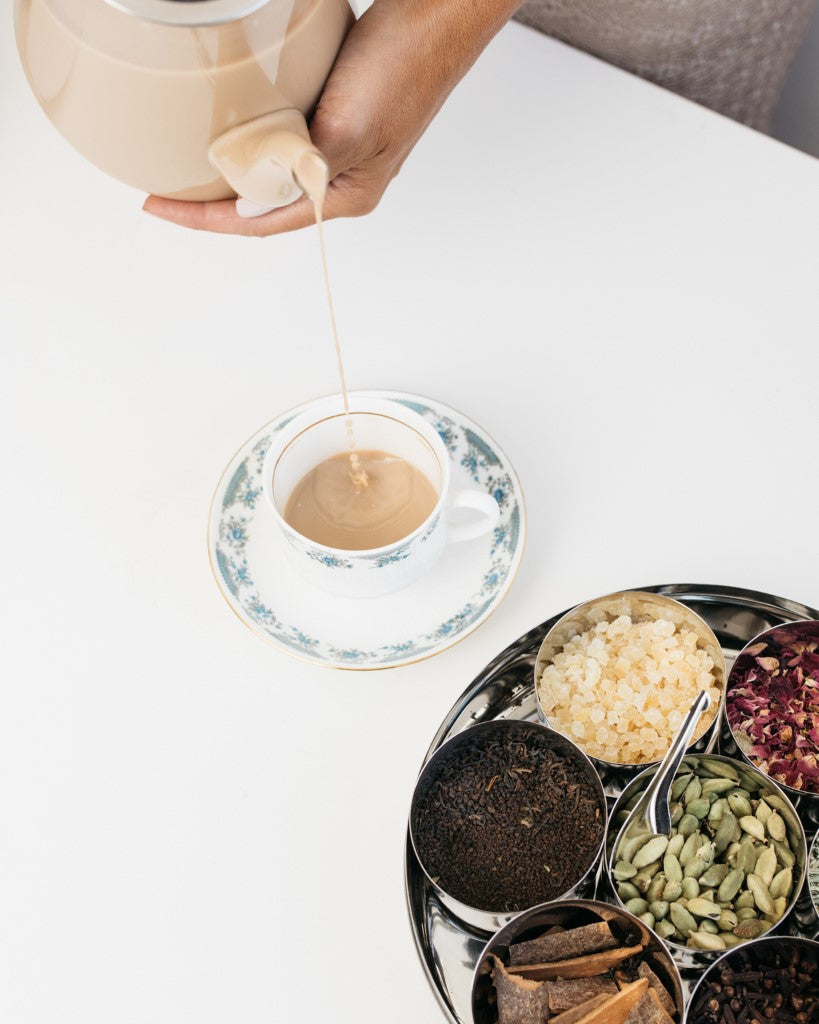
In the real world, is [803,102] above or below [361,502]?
above

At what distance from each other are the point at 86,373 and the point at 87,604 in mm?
251

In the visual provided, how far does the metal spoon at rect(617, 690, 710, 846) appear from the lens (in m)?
0.60

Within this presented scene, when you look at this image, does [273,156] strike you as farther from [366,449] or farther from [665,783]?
[665,783]

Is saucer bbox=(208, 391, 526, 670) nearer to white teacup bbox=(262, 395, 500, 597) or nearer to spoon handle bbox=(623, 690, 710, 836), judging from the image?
white teacup bbox=(262, 395, 500, 597)

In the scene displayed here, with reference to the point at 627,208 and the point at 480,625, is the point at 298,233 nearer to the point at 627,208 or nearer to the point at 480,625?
the point at 627,208

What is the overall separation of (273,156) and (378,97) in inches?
5.9

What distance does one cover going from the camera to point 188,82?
1.83ft

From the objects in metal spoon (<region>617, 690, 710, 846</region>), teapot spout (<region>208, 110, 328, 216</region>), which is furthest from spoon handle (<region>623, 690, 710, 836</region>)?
teapot spout (<region>208, 110, 328, 216</region>)

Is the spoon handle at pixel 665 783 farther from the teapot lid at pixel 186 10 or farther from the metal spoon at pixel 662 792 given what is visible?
the teapot lid at pixel 186 10

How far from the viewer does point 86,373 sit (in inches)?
37.0

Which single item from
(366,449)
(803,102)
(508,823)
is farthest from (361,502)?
(803,102)

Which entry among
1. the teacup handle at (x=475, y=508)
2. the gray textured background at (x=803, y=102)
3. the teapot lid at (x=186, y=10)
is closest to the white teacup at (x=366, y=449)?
the teacup handle at (x=475, y=508)

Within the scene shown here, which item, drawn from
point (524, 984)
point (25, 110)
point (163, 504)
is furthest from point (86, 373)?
point (524, 984)

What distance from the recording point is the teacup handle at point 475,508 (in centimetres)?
75
